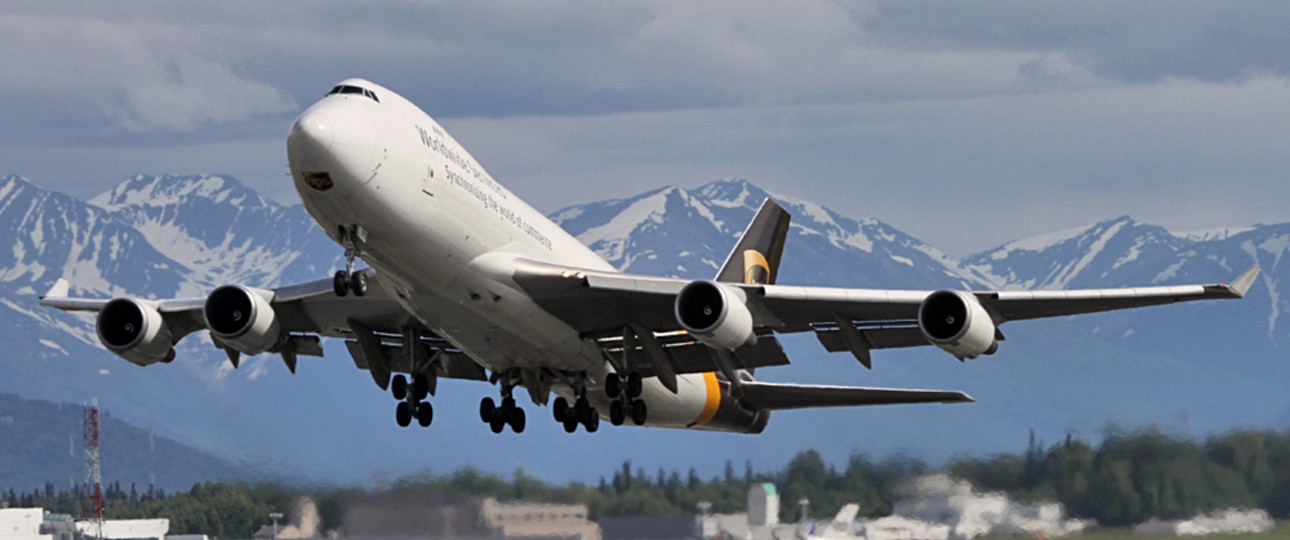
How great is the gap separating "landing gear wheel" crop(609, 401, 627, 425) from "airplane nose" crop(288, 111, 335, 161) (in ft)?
30.1

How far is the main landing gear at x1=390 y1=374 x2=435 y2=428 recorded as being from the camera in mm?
33438

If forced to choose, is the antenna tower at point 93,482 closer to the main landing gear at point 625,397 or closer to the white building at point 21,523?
the white building at point 21,523

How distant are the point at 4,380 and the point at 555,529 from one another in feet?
559

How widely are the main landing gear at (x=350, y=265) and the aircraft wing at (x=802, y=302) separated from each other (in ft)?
9.62

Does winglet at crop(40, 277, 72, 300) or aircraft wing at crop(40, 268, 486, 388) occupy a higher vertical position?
winglet at crop(40, 277, 72, 300)

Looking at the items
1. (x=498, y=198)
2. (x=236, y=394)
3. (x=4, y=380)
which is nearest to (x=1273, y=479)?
(x=498, y=198)

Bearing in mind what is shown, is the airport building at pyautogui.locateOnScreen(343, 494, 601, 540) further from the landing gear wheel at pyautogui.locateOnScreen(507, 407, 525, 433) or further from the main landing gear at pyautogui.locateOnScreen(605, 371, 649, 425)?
the main landing gear at pyautogui.locateOnScreen(605, 371, 649, 425)

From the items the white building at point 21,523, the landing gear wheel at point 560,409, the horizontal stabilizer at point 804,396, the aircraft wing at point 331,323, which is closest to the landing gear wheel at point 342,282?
the aircraft wing at point 331,323

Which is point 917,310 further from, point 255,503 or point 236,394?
point 236,394

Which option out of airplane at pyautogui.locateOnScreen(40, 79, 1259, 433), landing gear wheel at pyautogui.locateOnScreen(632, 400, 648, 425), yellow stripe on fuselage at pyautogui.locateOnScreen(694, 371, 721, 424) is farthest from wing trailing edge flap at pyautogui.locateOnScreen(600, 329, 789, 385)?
yellow stripe on fuselage at pyautogui.locateOnScreen(694, 371, 721, 424)

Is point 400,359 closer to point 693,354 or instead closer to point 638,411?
point 638,411

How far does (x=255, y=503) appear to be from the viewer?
41031 mm

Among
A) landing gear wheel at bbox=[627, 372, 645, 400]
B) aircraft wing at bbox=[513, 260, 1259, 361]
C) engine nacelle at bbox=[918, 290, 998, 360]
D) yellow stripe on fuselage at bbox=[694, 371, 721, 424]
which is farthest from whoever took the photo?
yellow stripe on fuselage at bbox=[694, 371, 721, 424]

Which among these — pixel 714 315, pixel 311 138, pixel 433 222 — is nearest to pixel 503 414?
pixel 714 315
